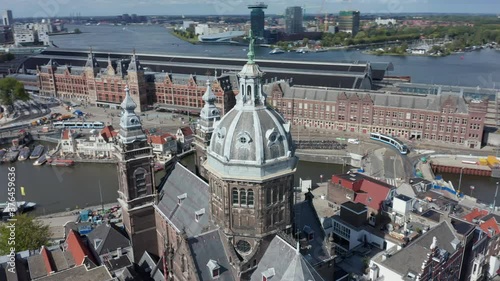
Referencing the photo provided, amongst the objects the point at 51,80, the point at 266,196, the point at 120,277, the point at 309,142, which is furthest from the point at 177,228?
the point at 51,80

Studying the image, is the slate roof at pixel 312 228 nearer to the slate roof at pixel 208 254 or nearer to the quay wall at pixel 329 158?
the slate roof at pixel 208 254

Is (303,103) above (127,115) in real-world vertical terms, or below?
below

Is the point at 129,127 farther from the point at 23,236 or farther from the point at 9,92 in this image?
the point at 9,92

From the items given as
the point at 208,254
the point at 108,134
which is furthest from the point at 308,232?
the point at 108,134

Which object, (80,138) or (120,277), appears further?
(80,138)

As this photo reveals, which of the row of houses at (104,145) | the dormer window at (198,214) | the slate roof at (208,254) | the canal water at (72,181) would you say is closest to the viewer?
the slate roof at (208,254)

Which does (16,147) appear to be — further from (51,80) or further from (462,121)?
(462,121)

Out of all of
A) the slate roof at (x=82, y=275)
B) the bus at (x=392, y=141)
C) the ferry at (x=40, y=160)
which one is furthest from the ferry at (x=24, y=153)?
the bus at (x=392, y=141)
